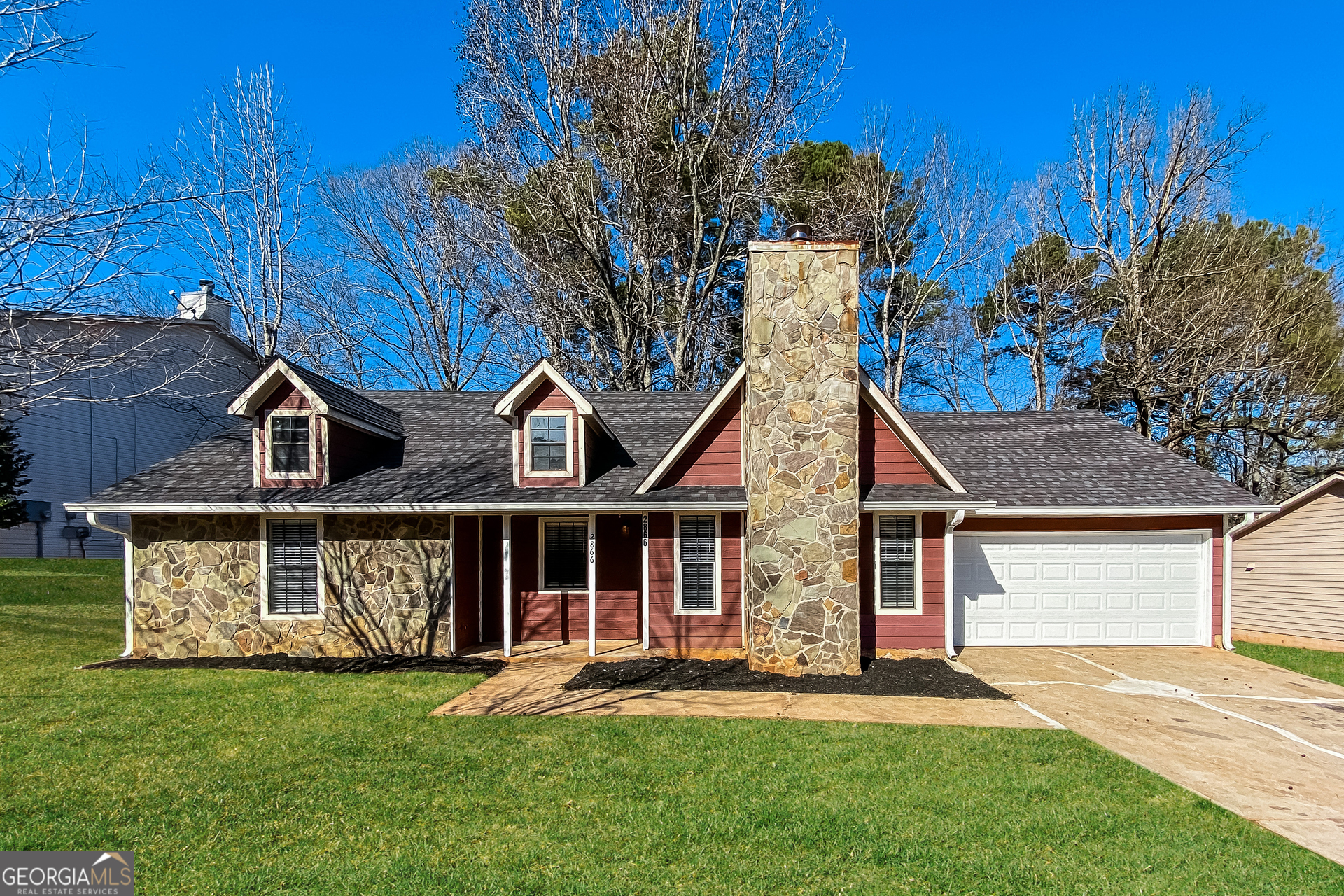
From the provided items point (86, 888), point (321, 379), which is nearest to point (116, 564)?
point (321, 379)

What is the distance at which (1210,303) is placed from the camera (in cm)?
1988

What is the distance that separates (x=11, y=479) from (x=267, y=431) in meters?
14.0

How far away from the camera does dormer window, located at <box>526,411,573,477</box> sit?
1202 cm

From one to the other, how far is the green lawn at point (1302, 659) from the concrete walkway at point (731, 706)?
6.45 metres

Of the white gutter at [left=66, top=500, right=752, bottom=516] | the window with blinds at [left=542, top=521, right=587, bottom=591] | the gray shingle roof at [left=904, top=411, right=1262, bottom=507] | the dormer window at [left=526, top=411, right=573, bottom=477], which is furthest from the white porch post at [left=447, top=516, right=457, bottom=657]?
the gray shingle roof at [left=904, top=411, right=1262, bottom=507]

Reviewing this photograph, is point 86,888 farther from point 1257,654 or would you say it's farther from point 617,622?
point 1257,654

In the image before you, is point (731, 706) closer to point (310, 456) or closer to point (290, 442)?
point (310, 456)

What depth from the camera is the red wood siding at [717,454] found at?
11.4 metres

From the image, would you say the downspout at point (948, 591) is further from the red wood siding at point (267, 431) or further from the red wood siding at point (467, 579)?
the red wood siding at point (267, 431)

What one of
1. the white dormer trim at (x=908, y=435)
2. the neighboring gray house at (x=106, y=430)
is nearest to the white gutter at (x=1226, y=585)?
the white dormer trim at (x=908, y=435)

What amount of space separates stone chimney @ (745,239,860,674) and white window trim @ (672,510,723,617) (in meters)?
1.17

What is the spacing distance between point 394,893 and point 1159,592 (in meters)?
13.5

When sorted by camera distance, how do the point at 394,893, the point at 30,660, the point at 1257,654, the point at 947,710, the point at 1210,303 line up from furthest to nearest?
the point at 1210,303
the point at 1257,654
the point at 30,660
the point at 947,710
the point at 394,893

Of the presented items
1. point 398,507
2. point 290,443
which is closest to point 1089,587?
point 398,507
